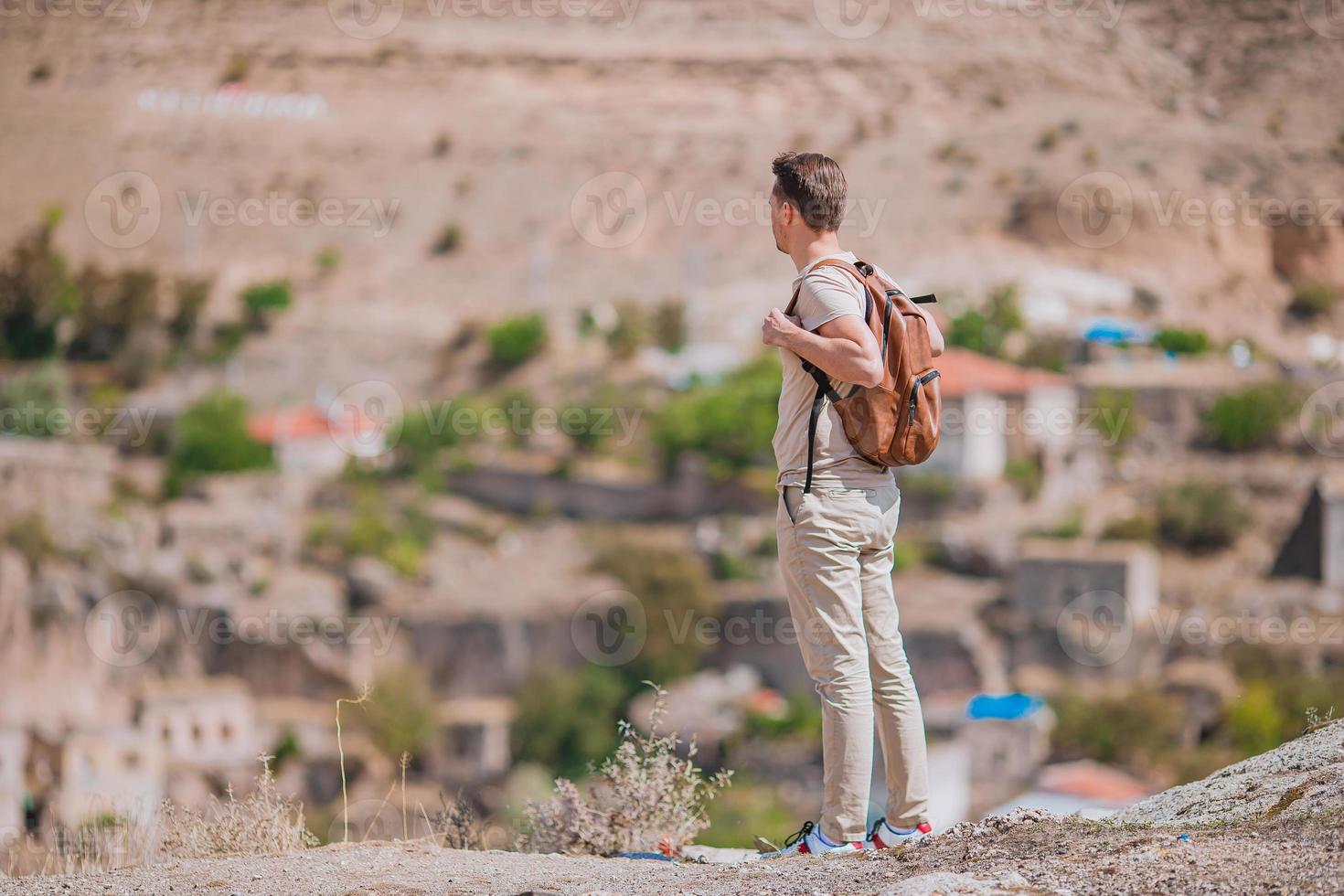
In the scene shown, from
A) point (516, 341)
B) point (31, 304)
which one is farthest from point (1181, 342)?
point (31, 304)

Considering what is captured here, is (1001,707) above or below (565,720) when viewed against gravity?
above

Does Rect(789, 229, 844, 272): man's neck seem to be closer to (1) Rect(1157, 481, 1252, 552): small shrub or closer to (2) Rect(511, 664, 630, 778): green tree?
(2) Rect(511, 664, 630, 778): green tree

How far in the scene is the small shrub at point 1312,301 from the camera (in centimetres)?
3375

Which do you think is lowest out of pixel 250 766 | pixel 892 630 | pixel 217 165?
pixel 250 766

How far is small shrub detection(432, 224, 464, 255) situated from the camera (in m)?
41.7

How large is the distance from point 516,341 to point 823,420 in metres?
32.1

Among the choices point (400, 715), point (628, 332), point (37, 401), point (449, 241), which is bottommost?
point (400, 715)

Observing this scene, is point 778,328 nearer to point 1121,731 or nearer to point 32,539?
point 1121,731

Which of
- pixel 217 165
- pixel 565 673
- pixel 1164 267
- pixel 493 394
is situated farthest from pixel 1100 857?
pixel 217 165

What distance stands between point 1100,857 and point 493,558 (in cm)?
2475

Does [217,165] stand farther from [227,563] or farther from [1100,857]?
[1100,857]

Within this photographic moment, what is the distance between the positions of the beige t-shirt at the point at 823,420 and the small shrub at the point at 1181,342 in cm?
2806

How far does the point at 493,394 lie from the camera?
3431 centimetres

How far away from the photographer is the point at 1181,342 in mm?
30406
